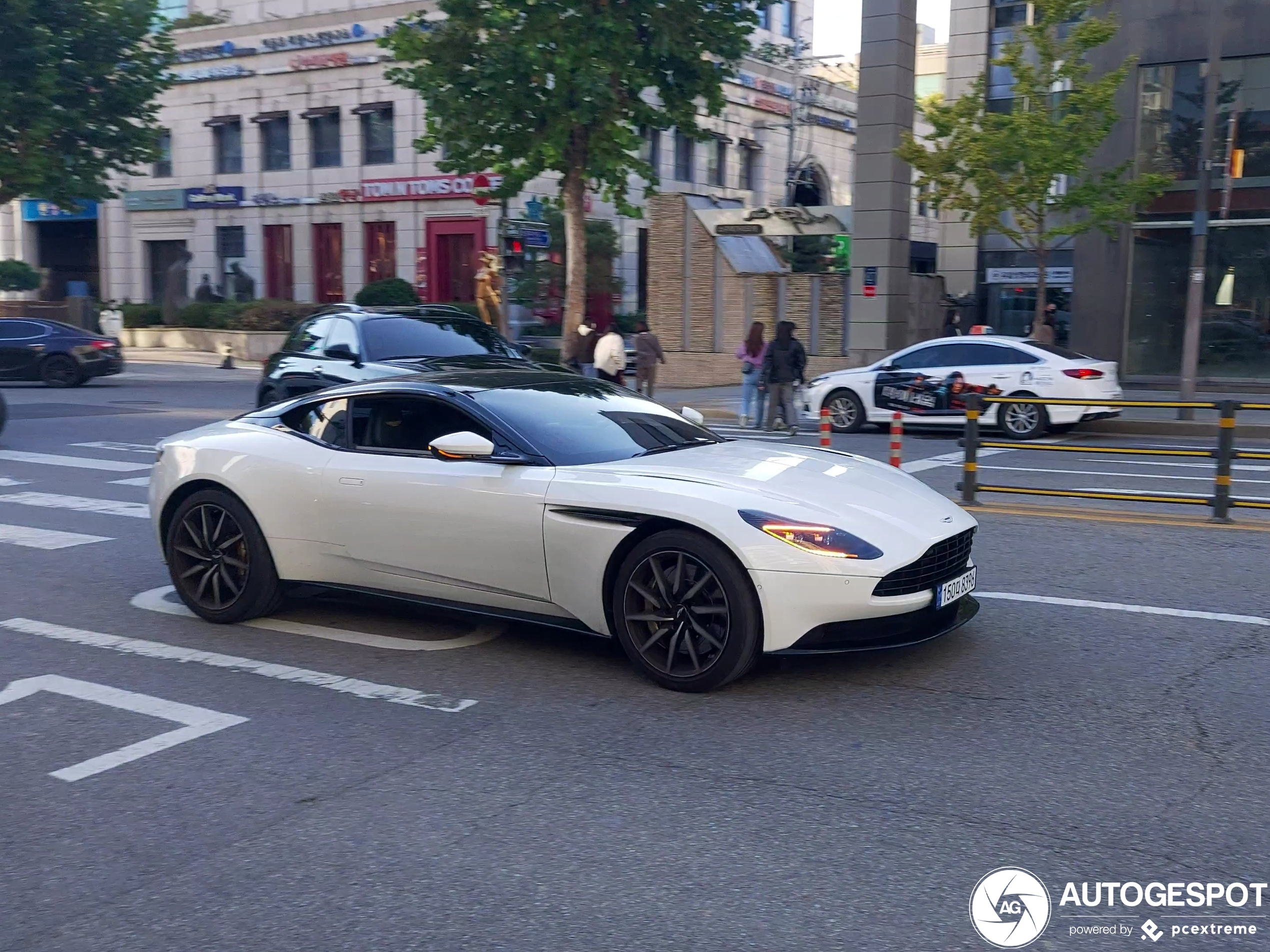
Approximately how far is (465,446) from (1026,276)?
100ft

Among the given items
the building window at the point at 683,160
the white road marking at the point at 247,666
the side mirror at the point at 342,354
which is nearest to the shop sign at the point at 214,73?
the building window at the point at 683,160

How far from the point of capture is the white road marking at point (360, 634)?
6.73 metres

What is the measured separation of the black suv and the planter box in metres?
22.4

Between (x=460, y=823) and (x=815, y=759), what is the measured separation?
142 centimetres

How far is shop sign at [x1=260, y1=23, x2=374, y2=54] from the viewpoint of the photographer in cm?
4212

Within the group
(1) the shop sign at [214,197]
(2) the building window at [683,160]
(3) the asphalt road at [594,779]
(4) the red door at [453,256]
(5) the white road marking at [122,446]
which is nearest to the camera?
(3) the asphalt road at [594,779]

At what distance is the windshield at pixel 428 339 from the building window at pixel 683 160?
33.6 meters

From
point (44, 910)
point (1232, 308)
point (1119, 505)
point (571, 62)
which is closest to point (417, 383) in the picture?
point (44, 910)

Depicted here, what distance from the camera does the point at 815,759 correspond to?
493 cm

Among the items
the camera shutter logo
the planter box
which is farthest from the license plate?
the planter box

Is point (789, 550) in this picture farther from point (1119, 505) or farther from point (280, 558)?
point (1119, 505)

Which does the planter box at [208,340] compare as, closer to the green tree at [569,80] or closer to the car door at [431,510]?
the green tree at [569,80]

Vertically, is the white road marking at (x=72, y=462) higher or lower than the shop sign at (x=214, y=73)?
lower

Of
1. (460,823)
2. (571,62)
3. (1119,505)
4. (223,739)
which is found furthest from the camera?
(571,62)
